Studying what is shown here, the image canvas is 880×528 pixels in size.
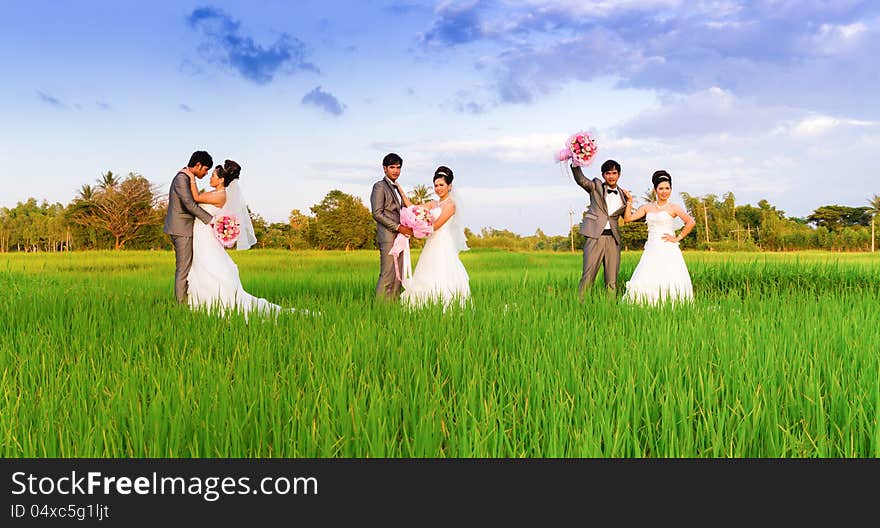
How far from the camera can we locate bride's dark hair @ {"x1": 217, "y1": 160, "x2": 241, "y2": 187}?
7523 mm

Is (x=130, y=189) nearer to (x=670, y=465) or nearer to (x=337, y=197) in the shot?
(x=337, y=197)

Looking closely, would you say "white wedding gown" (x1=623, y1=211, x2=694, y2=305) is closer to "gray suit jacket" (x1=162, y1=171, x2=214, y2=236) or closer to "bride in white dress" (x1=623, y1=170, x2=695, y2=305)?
"bride in white dress" (x1=623, y1=170, x2=695, y2=305)

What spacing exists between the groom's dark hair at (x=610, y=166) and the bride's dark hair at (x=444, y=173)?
228 cm

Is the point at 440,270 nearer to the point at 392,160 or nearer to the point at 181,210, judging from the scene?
the point at 392,160

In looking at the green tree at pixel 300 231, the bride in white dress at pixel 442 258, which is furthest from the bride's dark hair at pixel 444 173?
the green tree at pixel 300 231

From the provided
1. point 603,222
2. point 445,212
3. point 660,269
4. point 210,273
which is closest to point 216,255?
point 210,273

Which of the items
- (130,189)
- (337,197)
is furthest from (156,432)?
(130,189)

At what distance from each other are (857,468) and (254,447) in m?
2.51

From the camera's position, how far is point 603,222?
26.0ft

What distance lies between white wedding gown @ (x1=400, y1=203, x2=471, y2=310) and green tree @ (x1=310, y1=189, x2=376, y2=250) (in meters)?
33.0

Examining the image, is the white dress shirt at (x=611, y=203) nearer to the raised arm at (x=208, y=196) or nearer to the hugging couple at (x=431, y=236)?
the hugging couple at (x=431, y=236)

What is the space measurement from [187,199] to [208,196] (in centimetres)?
29

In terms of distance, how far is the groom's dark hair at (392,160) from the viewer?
7352 mm

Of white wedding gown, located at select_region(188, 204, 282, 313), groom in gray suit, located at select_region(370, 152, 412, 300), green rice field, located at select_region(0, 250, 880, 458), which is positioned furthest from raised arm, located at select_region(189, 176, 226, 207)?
groom in gray suit, located at select_region(370, 152, 412, 300)
